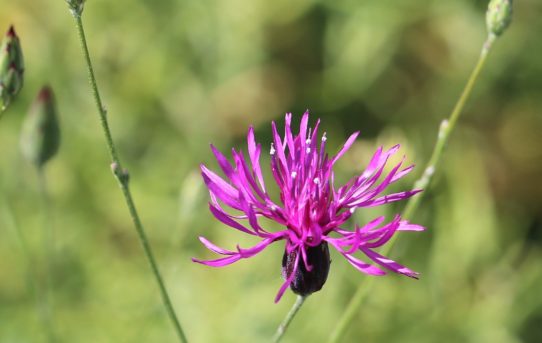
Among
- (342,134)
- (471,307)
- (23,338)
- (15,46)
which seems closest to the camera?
(15,46)

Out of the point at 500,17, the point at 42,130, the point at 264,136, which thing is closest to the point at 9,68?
the point at 42,130

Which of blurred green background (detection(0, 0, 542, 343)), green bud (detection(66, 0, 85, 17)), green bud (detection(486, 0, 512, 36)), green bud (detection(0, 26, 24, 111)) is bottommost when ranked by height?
blurred green background (detection(0, 0, 542, 343))

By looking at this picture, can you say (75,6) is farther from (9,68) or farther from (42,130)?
(42,130)

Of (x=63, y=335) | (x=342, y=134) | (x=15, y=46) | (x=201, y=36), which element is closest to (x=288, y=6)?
(x=201, y=36)

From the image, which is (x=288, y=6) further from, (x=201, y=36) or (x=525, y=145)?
(x=525, y=145)

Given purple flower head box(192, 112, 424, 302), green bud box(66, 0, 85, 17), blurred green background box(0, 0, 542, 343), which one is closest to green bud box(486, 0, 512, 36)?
purple flower head box(192, 112, 424, 302)

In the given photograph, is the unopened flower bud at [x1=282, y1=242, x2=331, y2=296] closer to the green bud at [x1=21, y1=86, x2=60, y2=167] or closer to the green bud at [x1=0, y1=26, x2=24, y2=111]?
the green bud at [x1=0, y1=26, x2=24, y2=111]
